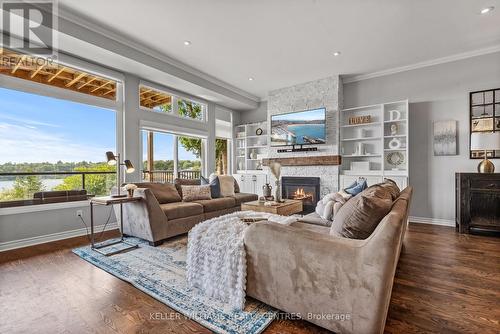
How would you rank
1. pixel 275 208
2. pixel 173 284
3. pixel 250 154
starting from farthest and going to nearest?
pixel 250 154 < pixel 275 208 < pixel 173 284

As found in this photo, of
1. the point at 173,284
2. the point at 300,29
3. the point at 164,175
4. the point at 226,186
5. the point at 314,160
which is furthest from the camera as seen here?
the point at 164,175

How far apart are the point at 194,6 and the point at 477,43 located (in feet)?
14.1

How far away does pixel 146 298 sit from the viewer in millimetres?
1904

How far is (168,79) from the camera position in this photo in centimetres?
455

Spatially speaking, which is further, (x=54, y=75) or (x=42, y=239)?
(x=54, y=75)

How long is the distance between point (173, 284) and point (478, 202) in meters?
4.37

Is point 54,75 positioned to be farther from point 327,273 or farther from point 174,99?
point 327,273

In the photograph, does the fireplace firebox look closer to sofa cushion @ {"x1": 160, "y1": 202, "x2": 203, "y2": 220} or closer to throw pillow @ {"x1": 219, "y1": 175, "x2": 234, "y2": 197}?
throw pillow @ {"x1": 219, "y1": 175, "x2": 234, "y2": 197}

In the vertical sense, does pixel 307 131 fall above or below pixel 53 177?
above

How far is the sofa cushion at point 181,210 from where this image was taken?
3283 millimetres

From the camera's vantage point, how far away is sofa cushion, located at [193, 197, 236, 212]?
3.89 metres

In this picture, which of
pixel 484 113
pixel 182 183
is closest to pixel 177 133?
pixel 182 183

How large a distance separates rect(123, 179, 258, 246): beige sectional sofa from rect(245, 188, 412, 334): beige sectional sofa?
1802 millimetres

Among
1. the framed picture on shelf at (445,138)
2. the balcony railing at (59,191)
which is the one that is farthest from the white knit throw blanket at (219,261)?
the framed picture on shelf at (445,138)
